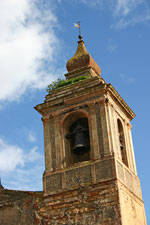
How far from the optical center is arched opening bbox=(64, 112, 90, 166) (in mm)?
18422

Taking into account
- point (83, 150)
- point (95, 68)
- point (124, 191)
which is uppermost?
point (95, 68)

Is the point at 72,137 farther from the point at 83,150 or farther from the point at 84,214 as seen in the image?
the point at 84,214

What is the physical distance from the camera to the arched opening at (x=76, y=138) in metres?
18.4

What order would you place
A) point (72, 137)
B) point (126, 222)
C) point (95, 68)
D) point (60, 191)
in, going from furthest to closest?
point (95, 68)
point (72, 137)
point (60, 191)
point (126, 222)

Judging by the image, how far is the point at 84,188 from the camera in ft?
56.1

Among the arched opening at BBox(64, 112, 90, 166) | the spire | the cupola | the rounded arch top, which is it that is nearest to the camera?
the arched opening at BBox(64, 112, 90, 166)

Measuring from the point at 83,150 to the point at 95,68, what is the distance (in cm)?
390

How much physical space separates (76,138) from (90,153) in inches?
38.5

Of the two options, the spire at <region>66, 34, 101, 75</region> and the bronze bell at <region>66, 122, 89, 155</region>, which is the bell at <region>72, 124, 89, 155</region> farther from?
the spire at <region>66, 34, 101, 75</region>

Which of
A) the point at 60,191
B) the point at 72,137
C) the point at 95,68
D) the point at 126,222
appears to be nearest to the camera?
the point at 126,222

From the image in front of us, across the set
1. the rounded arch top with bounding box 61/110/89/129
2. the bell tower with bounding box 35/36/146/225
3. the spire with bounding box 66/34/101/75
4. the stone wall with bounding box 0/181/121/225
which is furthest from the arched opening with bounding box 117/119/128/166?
the spire with bounding box 66/34/101/75

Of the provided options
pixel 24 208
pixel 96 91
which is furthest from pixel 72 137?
pixel 24 208

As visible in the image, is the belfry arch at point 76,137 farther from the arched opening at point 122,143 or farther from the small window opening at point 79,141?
the arched opening at point 122,143

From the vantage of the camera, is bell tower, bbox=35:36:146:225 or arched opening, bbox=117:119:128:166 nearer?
bell tower, bbox=35:36:146:225
